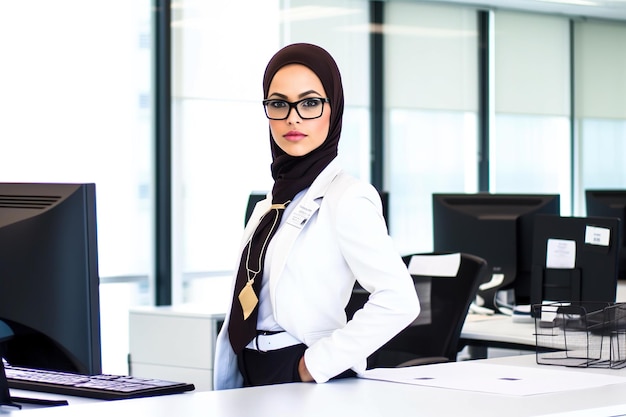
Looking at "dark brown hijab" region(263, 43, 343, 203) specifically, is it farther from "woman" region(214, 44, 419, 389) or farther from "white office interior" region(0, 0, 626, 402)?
"white office interior" region(0, 0, 626, 402)

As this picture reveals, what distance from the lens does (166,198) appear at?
21.1 feet

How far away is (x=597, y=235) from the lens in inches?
137

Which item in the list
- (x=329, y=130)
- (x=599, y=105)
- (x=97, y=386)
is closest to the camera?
(x=97, y=386)

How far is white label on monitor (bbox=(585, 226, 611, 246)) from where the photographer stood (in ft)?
11.3

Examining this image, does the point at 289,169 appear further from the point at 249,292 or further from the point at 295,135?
the point at 249,292

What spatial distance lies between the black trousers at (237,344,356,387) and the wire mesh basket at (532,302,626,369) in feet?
2.21

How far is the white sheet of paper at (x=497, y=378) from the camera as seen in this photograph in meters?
2.33

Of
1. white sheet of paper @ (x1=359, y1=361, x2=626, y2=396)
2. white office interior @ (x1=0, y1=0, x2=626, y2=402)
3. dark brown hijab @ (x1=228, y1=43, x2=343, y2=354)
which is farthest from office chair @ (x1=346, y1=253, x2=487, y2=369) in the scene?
white office interior @ (x1=0, y1=0, x2=626, y2=402)

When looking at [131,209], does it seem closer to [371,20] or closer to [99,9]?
[99,9]

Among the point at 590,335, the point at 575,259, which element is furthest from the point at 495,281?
the point at 590,335

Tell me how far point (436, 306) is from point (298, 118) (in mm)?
1388

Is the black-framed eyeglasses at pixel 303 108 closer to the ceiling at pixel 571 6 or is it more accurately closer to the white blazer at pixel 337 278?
the white blazer at pixel 337 278

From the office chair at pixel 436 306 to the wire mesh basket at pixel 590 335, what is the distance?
2.23 ft

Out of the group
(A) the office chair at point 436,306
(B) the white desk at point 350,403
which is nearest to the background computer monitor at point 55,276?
(B) the white desk at point 350,403
